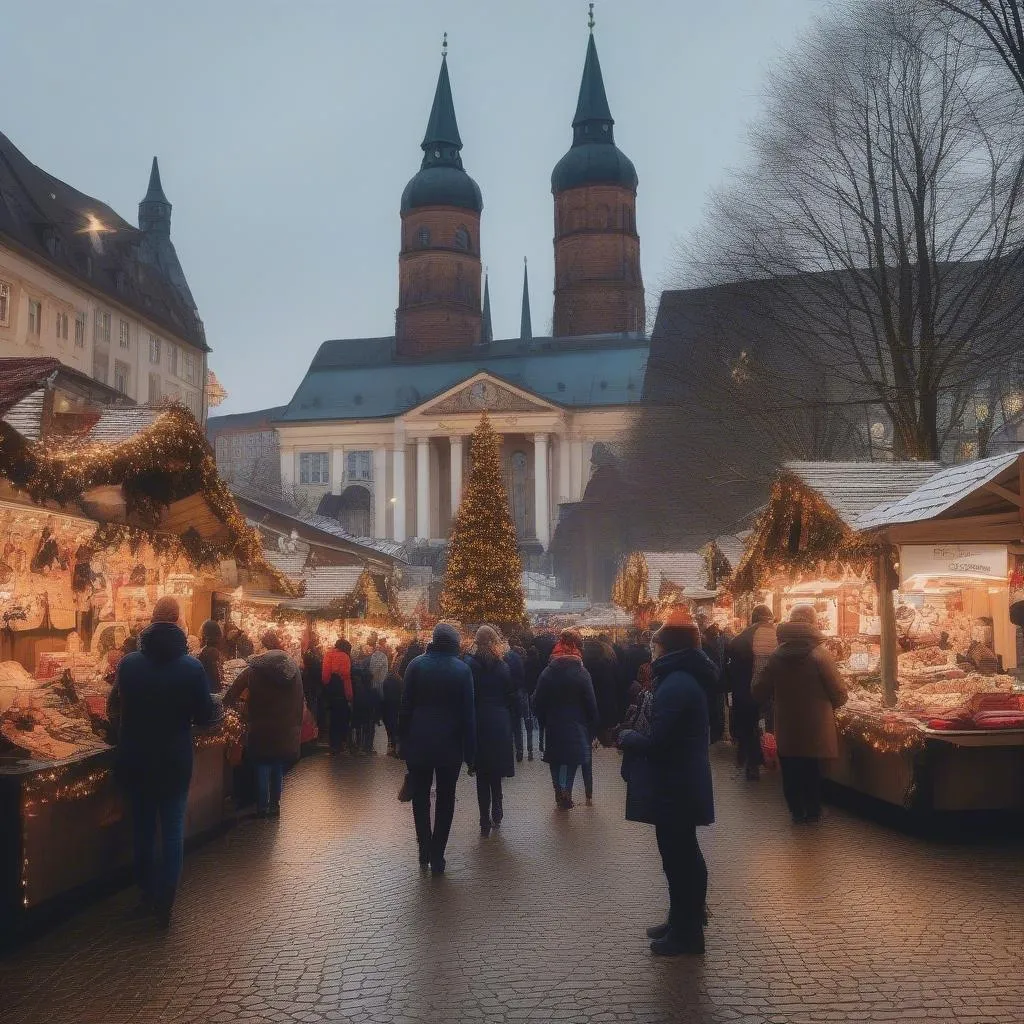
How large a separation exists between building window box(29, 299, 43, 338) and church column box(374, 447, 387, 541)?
54.3m

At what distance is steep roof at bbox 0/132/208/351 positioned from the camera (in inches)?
1656

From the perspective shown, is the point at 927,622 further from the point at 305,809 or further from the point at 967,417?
the point at 967,417

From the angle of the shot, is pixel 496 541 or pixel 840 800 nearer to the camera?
pixel 840 800

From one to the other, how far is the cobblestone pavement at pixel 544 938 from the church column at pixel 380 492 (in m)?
87.0

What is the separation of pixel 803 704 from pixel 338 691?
8.71 metres

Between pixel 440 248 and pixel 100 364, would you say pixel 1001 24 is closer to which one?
pixel 100 364

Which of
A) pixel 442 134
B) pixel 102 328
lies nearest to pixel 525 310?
pixel 442 134

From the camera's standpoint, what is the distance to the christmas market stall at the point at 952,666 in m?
9.48

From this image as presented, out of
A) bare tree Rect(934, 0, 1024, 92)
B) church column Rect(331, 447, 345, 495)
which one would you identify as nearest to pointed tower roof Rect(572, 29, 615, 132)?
church column Rect(331, 447, 345, 495)

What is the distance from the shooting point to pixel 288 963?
20.0 feet

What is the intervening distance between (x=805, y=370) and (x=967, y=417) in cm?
994

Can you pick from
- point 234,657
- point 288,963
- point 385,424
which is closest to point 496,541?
point 234,657

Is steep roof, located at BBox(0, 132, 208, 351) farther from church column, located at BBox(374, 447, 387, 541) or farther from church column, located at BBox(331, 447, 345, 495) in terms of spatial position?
church column, located at BBox(331, 447, 345, 495)

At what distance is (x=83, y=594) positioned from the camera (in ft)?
36.5
